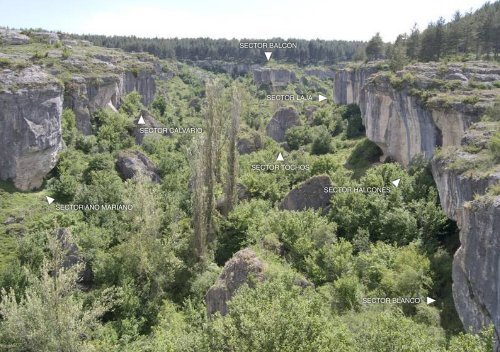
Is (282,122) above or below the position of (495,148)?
below

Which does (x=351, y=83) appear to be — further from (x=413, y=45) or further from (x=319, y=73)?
(x=319, y=73)

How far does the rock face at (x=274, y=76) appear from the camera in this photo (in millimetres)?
112500

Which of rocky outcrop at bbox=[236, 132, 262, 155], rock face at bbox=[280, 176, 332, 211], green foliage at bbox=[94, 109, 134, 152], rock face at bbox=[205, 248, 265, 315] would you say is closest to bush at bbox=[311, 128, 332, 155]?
rocky outcrop at bbox=[236, 132, 262, 155]

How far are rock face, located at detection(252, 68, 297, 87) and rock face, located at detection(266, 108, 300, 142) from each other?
128 feet

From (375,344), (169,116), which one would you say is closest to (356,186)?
(375,344)

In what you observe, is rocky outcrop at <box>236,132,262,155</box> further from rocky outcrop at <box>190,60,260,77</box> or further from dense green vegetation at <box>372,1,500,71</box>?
rocky outcrop at <box>190,60,260,77</box>

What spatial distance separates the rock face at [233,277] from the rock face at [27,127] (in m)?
19.8

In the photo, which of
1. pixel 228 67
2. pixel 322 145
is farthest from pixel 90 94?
pixel 228 67

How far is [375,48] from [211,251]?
2443 inches

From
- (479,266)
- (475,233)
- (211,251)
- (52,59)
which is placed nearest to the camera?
(479,266)

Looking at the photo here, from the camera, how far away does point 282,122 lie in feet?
244

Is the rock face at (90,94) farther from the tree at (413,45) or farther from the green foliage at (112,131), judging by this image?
the tree at (413,45)

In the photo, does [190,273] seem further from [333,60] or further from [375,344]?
[333,60]

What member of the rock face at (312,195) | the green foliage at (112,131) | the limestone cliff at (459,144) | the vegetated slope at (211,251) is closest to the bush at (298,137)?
the limestone cliff at (459,144)
